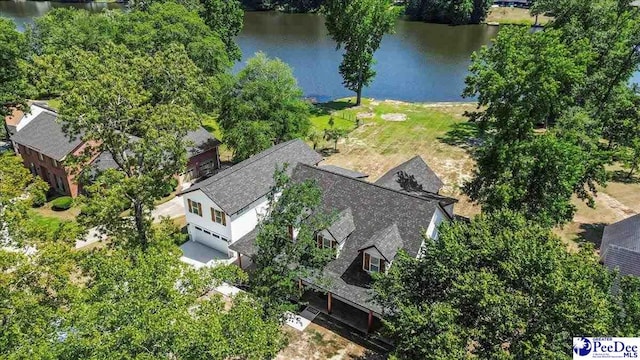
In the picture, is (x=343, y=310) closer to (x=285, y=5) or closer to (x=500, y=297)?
(x=500, y=297)

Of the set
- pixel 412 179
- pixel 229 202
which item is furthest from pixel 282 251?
pixel 412 179

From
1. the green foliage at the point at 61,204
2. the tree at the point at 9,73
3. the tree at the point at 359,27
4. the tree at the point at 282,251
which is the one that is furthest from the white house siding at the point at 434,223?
the tree at the point at 9,73

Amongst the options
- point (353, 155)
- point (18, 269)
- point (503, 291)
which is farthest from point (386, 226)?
point (353, 155)

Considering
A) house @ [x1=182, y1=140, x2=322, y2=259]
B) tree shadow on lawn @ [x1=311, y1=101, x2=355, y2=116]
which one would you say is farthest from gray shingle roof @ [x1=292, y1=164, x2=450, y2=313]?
tree shadow on lawn @ [x1=311, y1=101, x2=355, y2=116]

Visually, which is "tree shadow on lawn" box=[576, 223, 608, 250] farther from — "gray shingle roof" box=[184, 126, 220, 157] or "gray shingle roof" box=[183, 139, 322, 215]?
"gray shingle roof" box=[184, 126, 220, 157]

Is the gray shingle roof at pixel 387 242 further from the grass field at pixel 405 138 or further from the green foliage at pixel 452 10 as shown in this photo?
the green foliage at pixel 452 10

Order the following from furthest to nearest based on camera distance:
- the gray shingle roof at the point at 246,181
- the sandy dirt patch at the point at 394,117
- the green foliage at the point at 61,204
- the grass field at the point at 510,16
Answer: the grass field at the point at 510,16 → the sandy dirt patch at the point at 394,117 → the green foliage at the point at 61,204 → the gray shingle roof at the point at 246,181

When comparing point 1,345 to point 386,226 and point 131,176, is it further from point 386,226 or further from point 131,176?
point 386,226
